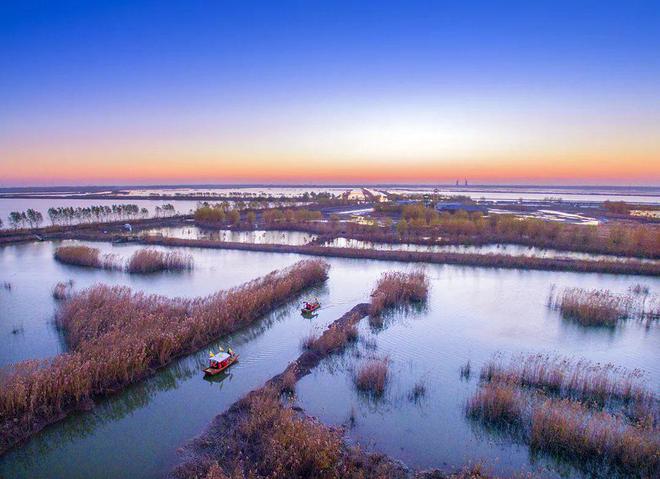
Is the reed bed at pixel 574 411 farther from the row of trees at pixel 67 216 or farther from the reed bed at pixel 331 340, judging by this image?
the row of trees at pixel 67 216

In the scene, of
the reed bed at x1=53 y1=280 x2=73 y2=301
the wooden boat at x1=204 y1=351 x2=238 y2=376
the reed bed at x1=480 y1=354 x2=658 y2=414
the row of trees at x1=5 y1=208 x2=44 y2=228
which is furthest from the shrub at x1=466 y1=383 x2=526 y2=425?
the row of trees at x1=5 y1=208 x2=44 y2=228

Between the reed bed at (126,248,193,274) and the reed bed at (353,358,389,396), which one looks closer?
the reed bed at (353,358,389,396)

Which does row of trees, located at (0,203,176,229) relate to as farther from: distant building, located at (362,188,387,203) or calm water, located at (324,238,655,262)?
distant building, located at (362,188,387,203)

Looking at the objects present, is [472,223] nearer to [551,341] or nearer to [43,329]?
[551,341]

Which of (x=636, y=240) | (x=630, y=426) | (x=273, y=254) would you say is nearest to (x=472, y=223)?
(x=636, y=240)

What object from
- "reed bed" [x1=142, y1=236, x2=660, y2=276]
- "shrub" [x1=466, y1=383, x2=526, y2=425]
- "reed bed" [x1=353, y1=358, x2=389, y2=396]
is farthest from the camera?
"reed bed" [x1=142, y1=236, x2=660, y2=276]

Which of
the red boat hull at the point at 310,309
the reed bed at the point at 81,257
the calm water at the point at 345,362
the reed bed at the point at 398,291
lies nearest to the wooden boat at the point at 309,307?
the red boat hull at the point at 310,309

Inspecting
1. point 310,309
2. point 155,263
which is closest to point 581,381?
point 310,309
